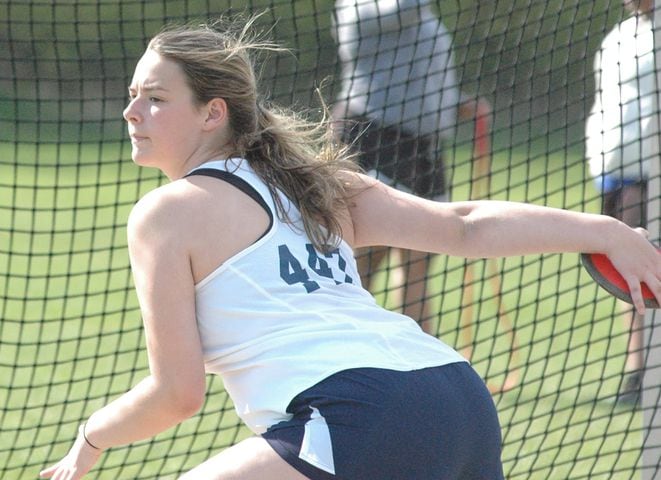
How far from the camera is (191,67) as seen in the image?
7.64 feet

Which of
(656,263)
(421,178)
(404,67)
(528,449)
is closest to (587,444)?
(528,449)

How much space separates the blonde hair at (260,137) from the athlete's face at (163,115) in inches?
0.9

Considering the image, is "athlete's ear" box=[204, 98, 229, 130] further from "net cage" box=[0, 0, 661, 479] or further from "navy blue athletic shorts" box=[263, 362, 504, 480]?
"net cage" box=[0, 0, 661, 479]

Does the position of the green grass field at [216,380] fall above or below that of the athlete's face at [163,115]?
below

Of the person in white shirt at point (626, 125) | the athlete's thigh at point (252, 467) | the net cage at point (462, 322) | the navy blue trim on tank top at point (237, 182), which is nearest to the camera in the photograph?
the athlete's thigh at point (252, 467)

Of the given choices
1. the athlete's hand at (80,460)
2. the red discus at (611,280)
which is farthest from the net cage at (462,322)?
the athlete's hand at (80,460)

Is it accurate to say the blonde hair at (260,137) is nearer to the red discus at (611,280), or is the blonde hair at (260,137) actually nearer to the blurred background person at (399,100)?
the red discus at (611,280)

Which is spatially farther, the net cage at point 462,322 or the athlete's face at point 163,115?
the net cage at point 462,322

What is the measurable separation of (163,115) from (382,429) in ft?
2.51

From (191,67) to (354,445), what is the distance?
83 cm

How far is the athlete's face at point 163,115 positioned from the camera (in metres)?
2.30

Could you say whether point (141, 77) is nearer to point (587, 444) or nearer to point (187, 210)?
point (187, 210)

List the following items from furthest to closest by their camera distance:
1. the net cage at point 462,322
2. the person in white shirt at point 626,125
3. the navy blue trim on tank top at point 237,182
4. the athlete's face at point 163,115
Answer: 1. the person in white shirt at point 626,125
2. the net cage at point 462,322
3. the athlete's face at point 163,115
4. the navy blue trim on tank top at point 237,182

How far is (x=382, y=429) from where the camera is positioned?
1.99m
